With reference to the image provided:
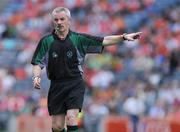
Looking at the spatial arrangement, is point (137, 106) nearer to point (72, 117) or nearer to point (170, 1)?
point (170, 1)

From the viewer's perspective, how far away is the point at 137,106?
810 inches

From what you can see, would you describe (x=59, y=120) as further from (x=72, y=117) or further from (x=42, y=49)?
(x=42, y=49)

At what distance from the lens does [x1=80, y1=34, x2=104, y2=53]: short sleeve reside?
11945 millimetres

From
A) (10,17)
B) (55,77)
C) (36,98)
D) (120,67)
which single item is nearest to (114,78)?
(120,67)

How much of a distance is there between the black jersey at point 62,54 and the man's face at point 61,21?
19 centimetres

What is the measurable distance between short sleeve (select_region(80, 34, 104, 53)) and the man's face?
12.9 inches

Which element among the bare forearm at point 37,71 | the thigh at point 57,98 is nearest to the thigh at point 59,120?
the thigh at point 57,98

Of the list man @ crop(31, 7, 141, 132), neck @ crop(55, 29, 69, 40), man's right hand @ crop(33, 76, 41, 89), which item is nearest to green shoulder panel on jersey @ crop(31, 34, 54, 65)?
man @ crop(31, 7, 141, 132)

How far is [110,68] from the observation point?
23688 mm

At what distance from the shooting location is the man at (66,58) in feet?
38.6

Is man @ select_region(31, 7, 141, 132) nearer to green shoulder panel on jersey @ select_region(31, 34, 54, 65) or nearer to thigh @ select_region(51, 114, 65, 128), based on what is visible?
green shoulder panel on jersey @ select_region(31, 34, 54, 65)

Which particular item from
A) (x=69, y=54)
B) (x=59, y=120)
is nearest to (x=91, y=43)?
(x=69, y=54)

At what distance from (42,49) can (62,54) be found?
0.29 m

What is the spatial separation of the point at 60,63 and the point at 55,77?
0.24 m
